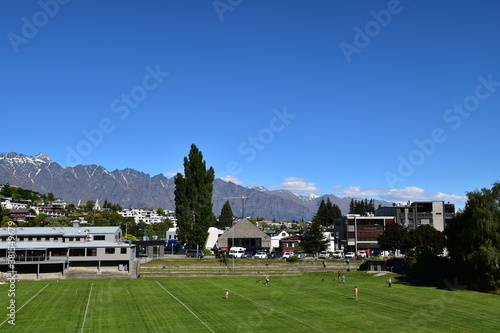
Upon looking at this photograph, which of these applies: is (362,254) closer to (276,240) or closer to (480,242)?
(276,240)

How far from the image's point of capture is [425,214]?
13962cm

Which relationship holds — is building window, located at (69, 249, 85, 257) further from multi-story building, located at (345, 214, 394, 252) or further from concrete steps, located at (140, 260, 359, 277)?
multi-story building, located at (345, 214, 394, 252)

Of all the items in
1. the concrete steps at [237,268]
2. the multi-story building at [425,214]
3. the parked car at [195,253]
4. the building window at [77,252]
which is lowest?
the concrete steps at [237,268]

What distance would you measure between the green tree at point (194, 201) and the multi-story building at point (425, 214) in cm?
6251

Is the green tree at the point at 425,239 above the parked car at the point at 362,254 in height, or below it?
above

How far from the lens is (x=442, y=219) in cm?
13988

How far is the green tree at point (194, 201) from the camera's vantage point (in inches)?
3748

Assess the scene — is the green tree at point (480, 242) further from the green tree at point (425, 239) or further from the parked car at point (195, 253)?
the parked car at point (195, 253)

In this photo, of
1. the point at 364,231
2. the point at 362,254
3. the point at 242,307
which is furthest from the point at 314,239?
the point at 242,307

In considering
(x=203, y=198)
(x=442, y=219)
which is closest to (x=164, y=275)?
(x=203, y=198)

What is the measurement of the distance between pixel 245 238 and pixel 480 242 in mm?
67854

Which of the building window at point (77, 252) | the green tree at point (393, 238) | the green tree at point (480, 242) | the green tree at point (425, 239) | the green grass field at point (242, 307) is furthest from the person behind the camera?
the green tree at point (393, 238)

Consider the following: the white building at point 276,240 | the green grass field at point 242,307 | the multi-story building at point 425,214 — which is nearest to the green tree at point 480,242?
the green grass field at point 242,307

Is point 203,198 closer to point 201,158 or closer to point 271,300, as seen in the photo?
point 201,158
